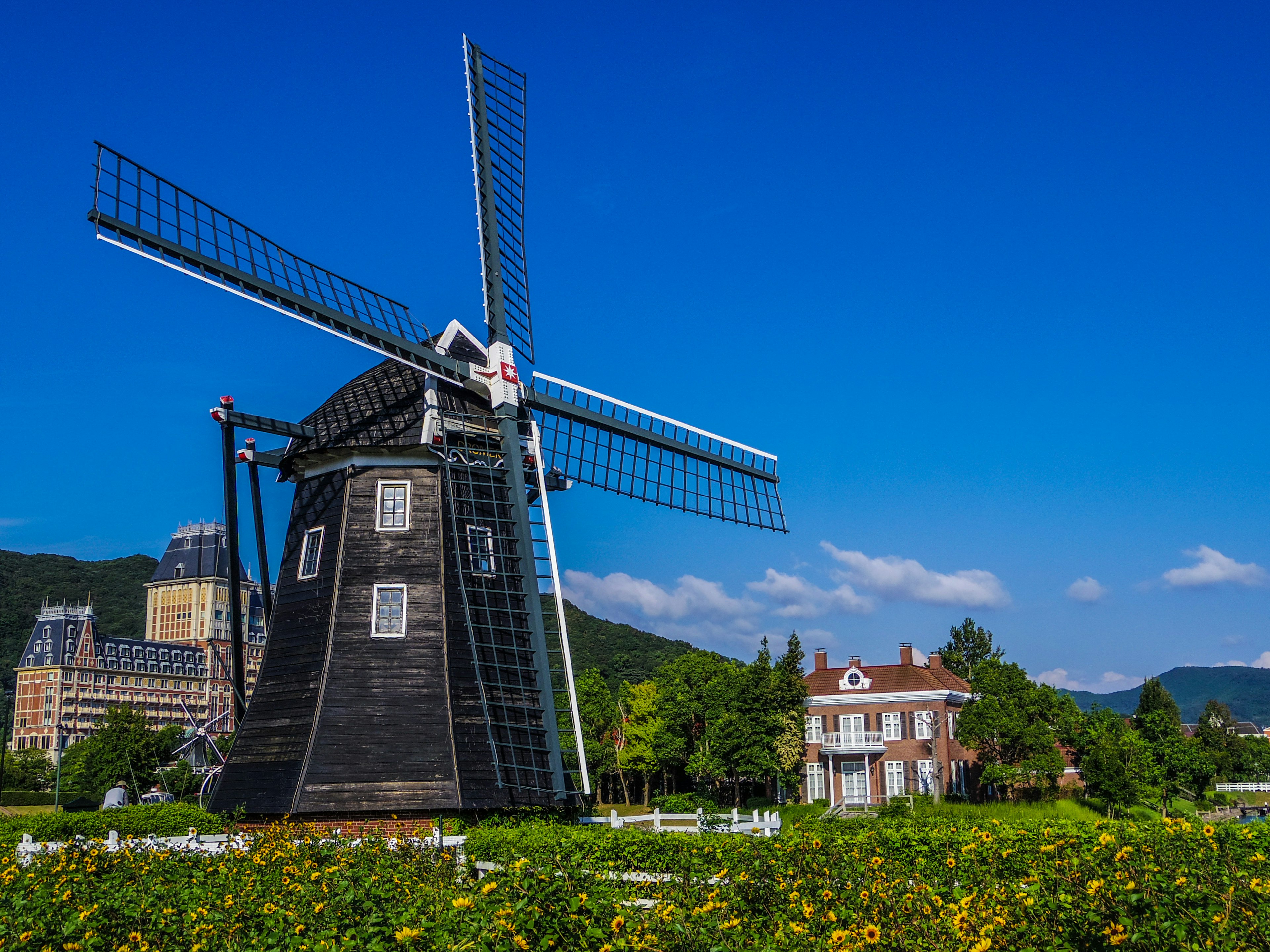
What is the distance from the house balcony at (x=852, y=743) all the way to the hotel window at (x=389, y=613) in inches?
1513

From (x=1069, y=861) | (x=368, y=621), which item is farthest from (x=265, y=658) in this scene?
(x=1069, y=861)

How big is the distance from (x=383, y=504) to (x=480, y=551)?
2.05 m

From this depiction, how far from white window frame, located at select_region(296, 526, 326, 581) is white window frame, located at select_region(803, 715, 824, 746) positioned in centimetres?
3831

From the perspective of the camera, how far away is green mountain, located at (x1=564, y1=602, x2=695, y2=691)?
98875mm

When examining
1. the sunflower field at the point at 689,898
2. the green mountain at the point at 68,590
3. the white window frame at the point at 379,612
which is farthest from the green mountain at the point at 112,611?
the sunflower field at the point at 689,898

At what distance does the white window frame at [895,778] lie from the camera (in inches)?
2048

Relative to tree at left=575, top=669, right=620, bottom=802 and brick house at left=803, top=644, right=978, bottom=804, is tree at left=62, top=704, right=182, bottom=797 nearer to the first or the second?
tree at left=575, top=669, right=620, bottom=802

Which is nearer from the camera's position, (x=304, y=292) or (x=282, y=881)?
(x=282, y=881)

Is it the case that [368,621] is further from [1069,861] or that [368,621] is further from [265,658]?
[1069,861]

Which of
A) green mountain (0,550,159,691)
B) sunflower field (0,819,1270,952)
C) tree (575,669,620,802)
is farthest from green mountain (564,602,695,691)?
green mountain (0,550,159,691)

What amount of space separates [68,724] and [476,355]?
12844 centimetres

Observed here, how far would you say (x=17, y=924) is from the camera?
7.45m

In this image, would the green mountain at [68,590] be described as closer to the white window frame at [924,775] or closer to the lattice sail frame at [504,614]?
the white window frame at [924,775]

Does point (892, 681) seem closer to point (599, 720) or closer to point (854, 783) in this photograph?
point (854, 783)
